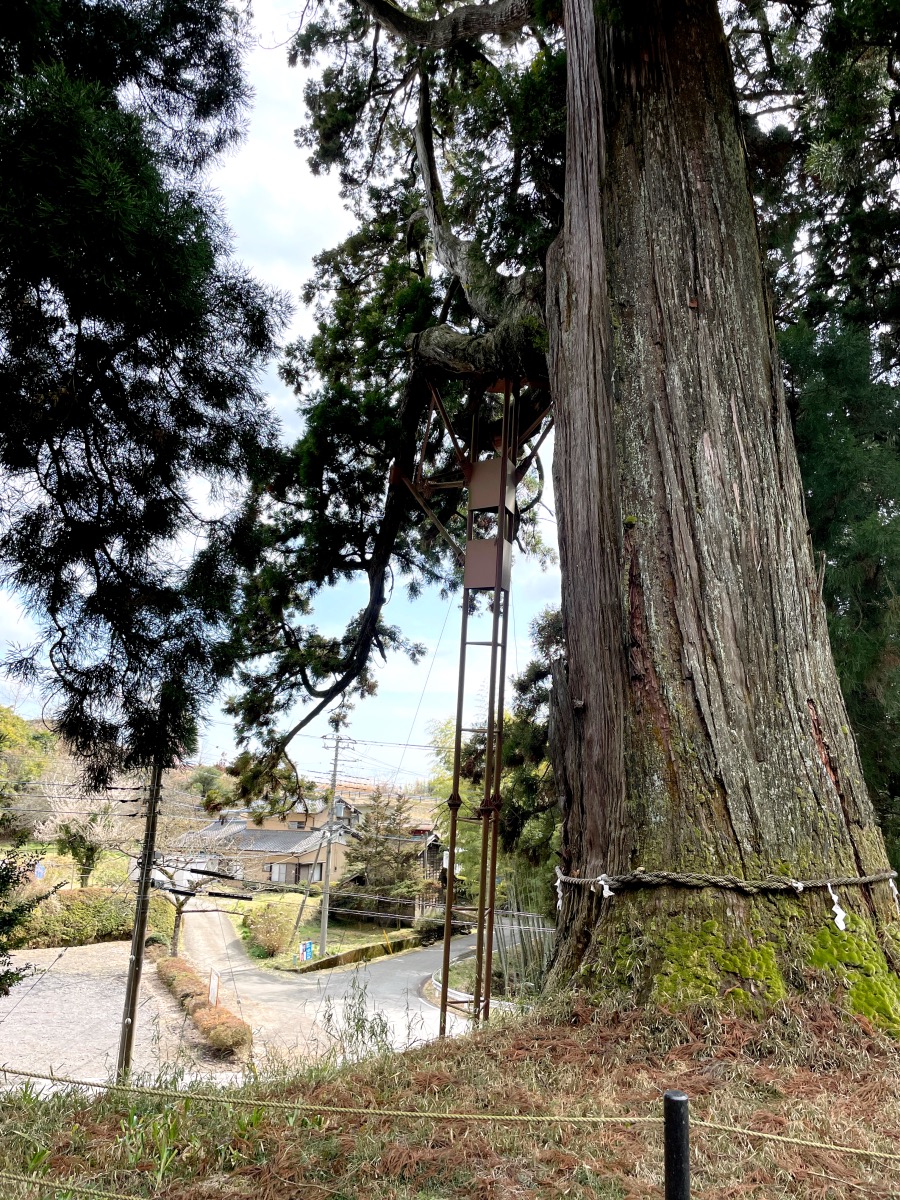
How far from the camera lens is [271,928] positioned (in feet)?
74.9

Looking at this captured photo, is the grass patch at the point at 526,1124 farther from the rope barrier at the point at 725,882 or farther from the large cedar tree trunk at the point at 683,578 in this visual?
the rope barrier at the point at 725,882

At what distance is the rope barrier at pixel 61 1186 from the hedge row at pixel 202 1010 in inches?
499

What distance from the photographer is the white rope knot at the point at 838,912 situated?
219 cm

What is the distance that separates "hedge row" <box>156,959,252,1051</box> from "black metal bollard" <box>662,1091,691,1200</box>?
13530 millimetres

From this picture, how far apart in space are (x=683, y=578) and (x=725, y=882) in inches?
38.2

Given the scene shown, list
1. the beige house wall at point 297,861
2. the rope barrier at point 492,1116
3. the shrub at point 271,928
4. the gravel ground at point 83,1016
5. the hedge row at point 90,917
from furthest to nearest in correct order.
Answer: the beige house wall at point 297,861, the shrub at point 271,928, the hedge row at point 90,917, the gravel ground at point 83,1016, the rope barrier at point 492,1116

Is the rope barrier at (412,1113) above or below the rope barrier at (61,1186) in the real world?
above

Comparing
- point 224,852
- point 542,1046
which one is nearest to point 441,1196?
point 542,1046

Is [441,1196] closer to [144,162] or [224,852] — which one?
[144,162]

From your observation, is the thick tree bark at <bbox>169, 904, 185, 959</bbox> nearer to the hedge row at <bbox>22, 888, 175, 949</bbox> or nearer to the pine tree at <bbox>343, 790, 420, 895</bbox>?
the hedge row at <bbox>22, 888, 175, 949</bbox>

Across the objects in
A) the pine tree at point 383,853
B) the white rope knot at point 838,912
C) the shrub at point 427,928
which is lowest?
the shrub at point 427,928

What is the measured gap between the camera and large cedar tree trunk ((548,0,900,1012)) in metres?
2.23

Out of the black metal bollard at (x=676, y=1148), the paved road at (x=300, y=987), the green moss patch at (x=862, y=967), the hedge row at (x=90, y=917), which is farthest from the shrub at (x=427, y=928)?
the black metal bollard at (x=676, y=1148)

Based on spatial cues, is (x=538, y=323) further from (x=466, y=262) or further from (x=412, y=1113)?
(x=412, y=1113)
